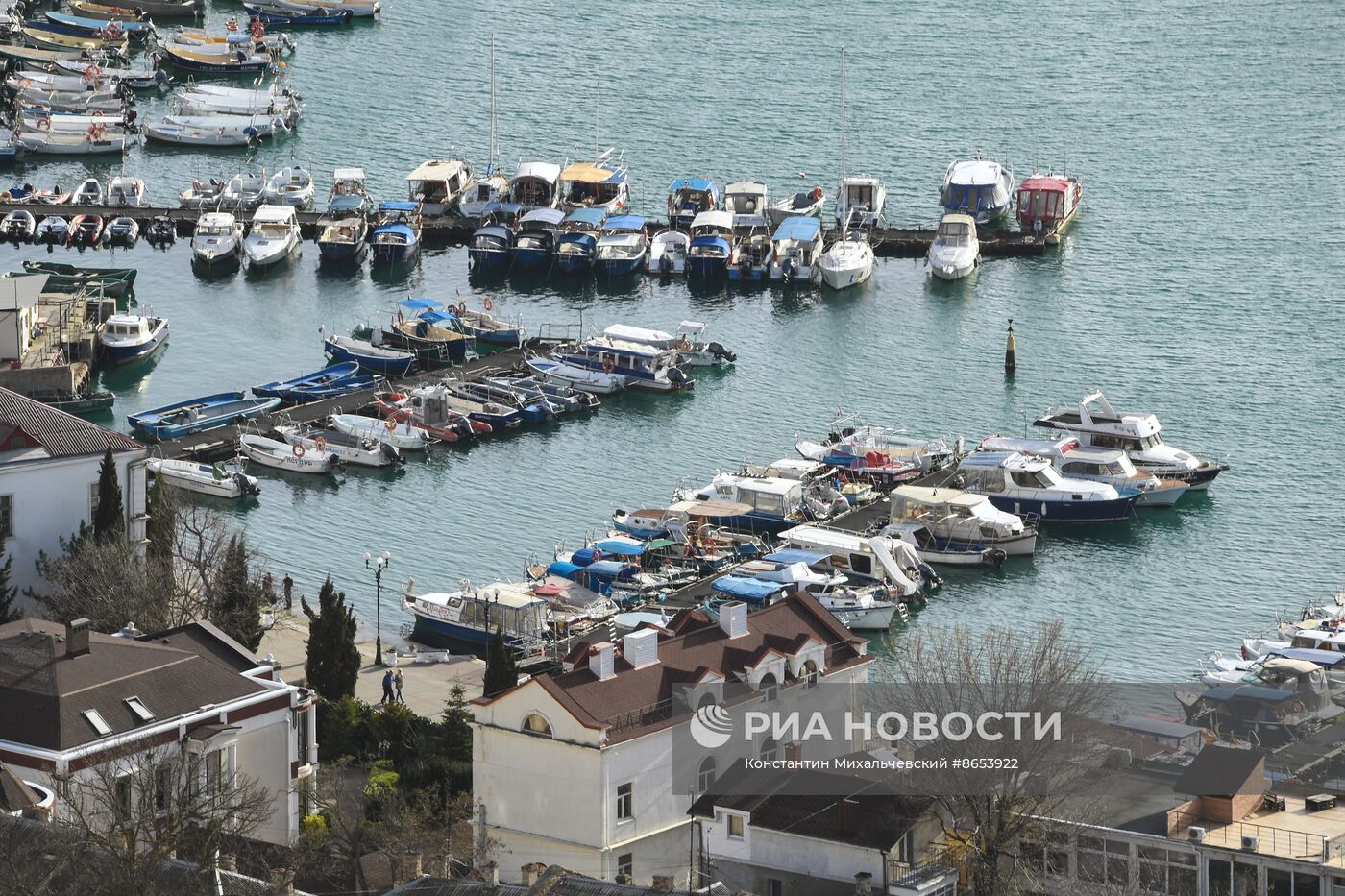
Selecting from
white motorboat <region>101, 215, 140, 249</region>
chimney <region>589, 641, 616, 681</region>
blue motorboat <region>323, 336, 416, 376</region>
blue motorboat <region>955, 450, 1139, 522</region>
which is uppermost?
chimney <region>589, 641, 616, 681</region>

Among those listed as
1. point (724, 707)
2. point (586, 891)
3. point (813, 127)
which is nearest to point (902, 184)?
point (813, 127)

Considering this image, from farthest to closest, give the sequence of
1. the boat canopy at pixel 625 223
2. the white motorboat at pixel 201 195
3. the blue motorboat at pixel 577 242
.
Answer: the white motorboat at pixel 201 195 → the boat canopy at pixel 625 223 → the blue motorboat at pixel 577 242

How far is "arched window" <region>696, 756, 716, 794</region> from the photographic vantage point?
220 ft

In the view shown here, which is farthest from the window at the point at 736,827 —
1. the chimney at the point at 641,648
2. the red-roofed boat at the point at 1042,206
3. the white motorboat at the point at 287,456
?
the red-roofed boat at the point at 1042,206

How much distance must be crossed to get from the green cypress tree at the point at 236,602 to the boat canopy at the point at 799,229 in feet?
198

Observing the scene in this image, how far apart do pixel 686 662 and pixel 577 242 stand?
71.6m

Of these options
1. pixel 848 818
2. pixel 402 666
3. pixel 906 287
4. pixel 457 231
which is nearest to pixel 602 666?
pixel 848 818

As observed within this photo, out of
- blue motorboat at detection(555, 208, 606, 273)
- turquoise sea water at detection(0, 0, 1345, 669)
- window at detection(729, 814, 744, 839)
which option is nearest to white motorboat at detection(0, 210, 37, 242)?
turquoise sea water at detection(0, 0, 1345, 669)

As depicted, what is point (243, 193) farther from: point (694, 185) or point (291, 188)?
point (694, 185)

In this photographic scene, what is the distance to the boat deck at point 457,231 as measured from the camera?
143250 mm

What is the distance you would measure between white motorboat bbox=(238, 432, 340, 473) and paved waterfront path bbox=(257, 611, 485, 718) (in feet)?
63.2

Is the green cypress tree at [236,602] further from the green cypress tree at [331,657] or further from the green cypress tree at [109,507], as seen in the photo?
the green cypress tree at [109,507]

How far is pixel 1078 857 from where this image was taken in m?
60.6

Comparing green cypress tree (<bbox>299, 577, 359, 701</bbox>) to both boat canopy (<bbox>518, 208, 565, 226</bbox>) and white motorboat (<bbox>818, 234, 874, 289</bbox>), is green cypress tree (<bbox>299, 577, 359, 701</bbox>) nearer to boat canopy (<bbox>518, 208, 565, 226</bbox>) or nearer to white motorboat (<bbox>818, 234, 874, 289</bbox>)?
white motorboat (<bbox>818, 234, 874, 289</bbox>)
